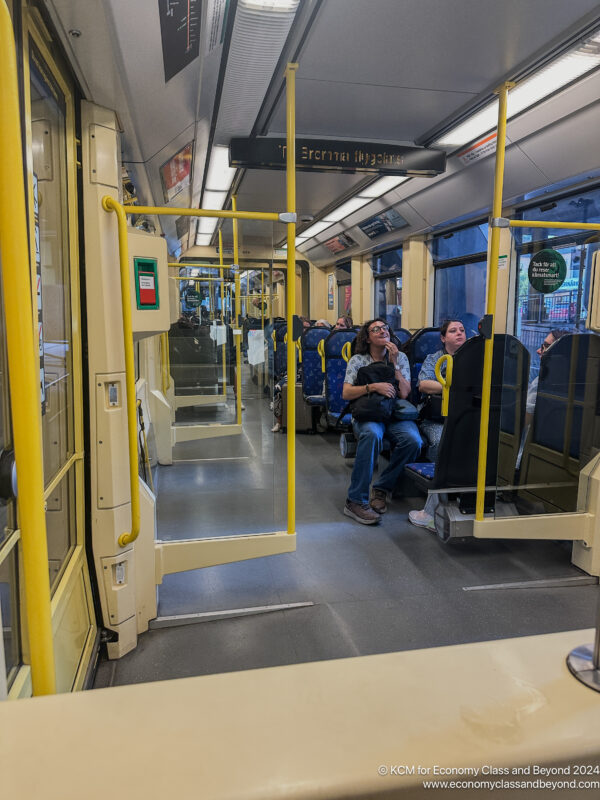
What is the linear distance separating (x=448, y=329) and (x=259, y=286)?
5.43 ft

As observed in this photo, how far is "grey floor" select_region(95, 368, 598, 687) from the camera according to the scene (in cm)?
250

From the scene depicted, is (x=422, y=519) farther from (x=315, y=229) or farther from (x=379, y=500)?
(x=315, y=229)

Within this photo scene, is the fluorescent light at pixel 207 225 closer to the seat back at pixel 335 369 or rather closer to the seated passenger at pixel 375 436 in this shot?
the seated passenger at pixel 375 436

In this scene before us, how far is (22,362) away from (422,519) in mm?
3547

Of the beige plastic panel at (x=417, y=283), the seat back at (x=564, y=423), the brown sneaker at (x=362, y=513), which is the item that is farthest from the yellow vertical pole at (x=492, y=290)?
the beige plastic panel at (x=417, y=283)

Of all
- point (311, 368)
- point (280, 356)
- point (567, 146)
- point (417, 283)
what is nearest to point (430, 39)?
point (567, 146)

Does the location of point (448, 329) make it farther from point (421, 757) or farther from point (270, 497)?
point (421, 757)

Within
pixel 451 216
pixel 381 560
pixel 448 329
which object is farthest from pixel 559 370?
pixel 451 216

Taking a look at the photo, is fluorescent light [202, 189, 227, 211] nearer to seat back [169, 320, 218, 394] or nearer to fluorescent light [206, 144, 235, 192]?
fluorescent light [206, 144, 235, 192]

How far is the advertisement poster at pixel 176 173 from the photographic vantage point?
13.1ft

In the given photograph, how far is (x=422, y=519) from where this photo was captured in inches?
156

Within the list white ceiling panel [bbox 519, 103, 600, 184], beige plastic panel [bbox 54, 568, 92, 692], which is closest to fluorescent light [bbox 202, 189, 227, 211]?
white ceiling panel [bbox 519, 103, 600, 184]

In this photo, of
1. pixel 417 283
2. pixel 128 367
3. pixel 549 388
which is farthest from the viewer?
pixel 417 283

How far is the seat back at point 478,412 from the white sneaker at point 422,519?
571 millimetres
